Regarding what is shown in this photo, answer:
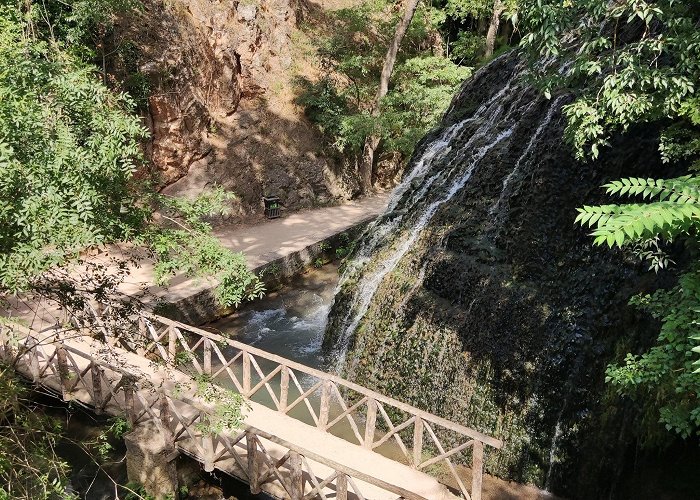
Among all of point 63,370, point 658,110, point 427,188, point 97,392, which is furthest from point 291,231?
point 658,110

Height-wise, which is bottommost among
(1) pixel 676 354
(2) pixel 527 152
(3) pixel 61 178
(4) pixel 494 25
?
(1) pixel 676 354

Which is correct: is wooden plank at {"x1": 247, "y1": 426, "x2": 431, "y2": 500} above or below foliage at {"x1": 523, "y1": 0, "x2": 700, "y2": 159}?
below

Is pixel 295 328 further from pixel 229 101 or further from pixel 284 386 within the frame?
pixel 229 101

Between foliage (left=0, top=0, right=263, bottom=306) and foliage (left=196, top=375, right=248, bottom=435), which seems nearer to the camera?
foliage (left=0, top=0, right=263, bottom=306)

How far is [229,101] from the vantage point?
18406mm

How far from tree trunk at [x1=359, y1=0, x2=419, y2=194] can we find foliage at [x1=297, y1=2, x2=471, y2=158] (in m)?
0.44

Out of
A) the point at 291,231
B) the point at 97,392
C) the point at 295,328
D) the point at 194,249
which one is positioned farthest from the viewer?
the point at 291,231

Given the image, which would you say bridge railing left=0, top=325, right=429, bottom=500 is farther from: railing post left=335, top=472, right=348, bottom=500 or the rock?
the rock

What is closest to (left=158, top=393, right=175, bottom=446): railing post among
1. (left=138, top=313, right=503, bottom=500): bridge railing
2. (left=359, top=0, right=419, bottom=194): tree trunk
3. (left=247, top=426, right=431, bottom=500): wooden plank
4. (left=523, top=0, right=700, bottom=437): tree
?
(left=138, top=313, right=503, bottom=500): bridge railing

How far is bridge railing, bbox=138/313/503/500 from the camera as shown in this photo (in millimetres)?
5738

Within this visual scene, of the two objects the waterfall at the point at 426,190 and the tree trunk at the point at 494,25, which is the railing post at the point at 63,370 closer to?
the waterfall at the point at 426,190

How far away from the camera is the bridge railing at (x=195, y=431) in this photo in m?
5.64

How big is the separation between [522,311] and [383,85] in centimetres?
1370

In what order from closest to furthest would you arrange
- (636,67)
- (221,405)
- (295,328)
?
(221,405), (636,67), (295,328)
